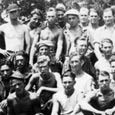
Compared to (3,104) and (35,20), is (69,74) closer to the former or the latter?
(3,104)

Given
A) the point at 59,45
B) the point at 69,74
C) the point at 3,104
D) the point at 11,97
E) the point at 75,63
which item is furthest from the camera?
the point at 59,45

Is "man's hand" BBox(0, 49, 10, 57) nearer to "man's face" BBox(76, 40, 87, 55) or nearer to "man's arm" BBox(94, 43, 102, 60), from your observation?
"man's face" BBox(76, 40, 87, 55)

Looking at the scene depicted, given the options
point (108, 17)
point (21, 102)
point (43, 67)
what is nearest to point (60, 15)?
point (108, 17)

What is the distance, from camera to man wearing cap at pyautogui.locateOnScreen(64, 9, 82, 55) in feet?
33.3

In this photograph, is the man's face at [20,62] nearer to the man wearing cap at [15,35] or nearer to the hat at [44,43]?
the hat at [44,43]

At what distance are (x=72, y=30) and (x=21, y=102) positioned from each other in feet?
7.81

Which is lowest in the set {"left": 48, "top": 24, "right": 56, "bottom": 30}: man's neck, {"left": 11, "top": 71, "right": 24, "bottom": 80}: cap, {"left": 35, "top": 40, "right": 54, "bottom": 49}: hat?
{"left": 11, "top": 71, "right": 24, "bottom": 80}: cap

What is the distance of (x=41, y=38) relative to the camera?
34.1 feet

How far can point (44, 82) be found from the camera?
918cm

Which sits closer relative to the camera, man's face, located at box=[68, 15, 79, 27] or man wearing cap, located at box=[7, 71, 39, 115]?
man wearing cap, located at box=[7, 71, 39, 115]

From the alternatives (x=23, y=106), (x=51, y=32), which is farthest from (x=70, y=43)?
(x=23, y=106)

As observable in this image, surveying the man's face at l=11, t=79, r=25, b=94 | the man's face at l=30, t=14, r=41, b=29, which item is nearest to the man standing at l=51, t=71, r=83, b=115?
the man's face at l=11, t=79, r=25, b=94

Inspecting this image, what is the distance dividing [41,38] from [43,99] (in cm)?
187

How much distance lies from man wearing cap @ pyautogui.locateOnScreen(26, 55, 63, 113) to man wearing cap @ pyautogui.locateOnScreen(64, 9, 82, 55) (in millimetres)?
1146
